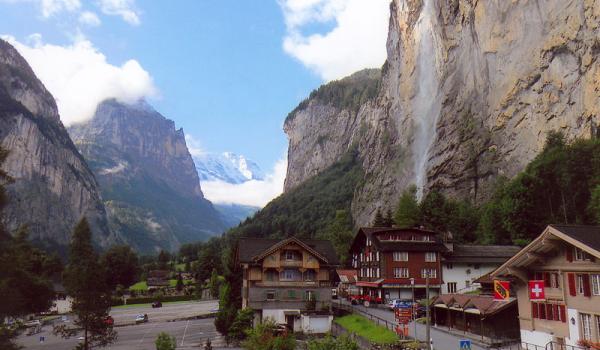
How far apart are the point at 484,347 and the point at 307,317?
2634 centimetres

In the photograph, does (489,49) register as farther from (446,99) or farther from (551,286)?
(551,286)

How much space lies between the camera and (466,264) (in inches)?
3034

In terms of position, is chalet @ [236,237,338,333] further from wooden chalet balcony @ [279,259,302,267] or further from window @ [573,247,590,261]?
window @ [573,247,590,261]

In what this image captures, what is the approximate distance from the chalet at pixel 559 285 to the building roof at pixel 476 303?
5.44ft

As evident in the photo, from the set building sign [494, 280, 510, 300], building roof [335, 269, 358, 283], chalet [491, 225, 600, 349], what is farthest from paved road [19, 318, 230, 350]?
chalet [491, 225, 600, 349]

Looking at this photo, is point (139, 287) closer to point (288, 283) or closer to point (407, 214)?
point (407, 214)

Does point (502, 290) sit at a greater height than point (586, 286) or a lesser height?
lesser

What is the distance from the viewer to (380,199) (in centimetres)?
16612

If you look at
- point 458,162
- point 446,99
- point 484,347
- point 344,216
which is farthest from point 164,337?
point 344,216

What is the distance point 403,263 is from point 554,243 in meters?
41.9

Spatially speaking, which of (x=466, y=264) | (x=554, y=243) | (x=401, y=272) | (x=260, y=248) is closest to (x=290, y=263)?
(x=260, y=248)

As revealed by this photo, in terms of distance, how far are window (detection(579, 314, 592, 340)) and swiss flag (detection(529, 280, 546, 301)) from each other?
276cm

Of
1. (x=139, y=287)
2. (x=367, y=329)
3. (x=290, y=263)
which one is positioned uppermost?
(x=290, y=263)

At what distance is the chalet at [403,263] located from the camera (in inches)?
2975
